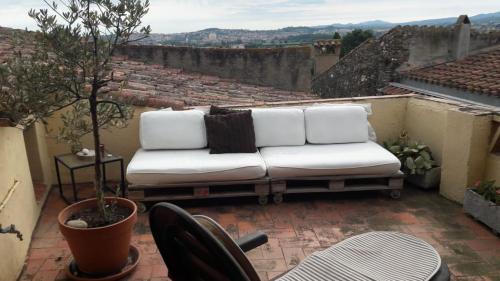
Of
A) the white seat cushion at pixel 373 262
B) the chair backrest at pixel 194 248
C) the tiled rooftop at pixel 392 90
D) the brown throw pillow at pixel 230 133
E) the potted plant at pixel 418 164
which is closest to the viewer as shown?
the chair backrest at pixel 194 248

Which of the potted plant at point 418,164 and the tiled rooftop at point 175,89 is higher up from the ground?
the tiled rooftop at point 175,89

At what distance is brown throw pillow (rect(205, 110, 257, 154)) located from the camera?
3.86m

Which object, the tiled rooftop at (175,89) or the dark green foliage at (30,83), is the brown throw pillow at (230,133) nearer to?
the tiled rooftop at (175,89)

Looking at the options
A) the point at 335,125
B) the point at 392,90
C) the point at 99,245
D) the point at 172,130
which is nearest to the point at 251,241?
the point at 99,245

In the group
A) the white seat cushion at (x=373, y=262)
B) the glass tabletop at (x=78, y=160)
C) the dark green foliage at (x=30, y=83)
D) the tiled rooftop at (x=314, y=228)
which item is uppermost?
the dark green foliage at (x=30, y=83)

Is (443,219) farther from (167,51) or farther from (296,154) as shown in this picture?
(167,51)

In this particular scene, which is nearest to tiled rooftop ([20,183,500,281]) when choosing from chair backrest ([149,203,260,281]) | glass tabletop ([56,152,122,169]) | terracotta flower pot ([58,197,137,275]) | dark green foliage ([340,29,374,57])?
terracotta flower pot ([58,197,137,275])

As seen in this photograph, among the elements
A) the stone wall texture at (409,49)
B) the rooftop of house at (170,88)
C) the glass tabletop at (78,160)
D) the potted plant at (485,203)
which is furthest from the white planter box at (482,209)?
the stone wall texture at (409,49)

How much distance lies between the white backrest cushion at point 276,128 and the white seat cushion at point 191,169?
0.46 m

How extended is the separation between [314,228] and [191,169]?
47.3 inches

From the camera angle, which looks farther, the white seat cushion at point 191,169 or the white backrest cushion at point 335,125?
the white backrest cushion at point 335,125

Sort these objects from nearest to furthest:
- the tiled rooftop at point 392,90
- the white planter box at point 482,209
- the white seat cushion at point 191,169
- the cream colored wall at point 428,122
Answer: the white planter box at point 482,209 < the white seat cushion at point 191,169 < the cream colored wall at point 428,122 < the tiled rooftop at point 392,90

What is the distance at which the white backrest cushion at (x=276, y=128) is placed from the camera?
4.12 m

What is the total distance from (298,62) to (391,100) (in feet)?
12.3
